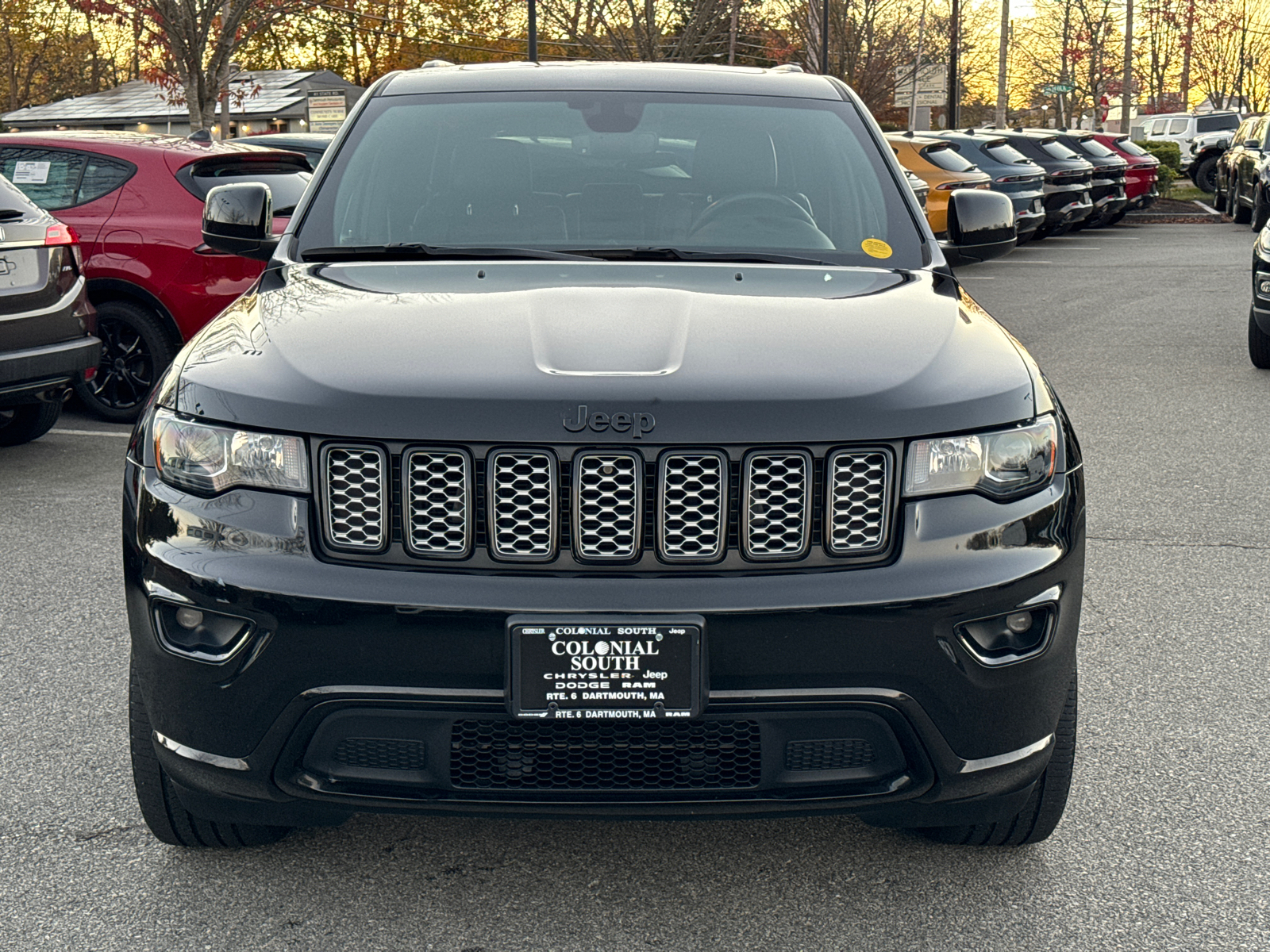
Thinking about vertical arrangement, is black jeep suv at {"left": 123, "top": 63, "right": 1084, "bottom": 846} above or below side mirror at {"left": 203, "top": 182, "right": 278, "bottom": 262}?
below

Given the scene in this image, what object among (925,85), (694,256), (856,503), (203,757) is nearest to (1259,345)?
(694,256)

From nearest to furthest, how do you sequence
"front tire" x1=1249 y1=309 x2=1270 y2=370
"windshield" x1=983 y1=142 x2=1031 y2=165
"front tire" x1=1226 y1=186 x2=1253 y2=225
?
"front tire" x1=1249 y1=309 x2=1270 y2=370 → "windshield" x1=983 y1=142 x2=1031 y2=165 → "front tire" x1=1226 y1=186 x2=1253 y2=225

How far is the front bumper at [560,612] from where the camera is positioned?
2.56 metres

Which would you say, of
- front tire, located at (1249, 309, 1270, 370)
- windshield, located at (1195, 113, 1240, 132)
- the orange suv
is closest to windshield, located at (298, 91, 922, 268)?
front tire, located at (1249, 309, 1270, 370)

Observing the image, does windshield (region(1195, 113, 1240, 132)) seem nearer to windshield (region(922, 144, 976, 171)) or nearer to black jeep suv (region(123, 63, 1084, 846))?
windshield (region(922, 144, 976, 171))

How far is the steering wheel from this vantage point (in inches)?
154

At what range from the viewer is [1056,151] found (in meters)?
23.0

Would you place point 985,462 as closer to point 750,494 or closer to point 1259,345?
point 750,494

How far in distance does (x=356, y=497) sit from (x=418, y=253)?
122cm

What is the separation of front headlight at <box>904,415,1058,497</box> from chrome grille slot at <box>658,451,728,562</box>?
34 cm

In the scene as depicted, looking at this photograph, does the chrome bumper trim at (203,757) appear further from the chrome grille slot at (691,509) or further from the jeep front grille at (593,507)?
the chrome grille slot at (691,509)

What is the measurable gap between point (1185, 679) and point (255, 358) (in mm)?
2814

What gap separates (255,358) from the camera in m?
2.87

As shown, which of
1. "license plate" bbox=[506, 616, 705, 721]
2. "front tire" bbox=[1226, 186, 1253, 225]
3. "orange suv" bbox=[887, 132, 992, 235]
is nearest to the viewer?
"license plate" bbox=[506, 616, 705, 721]
